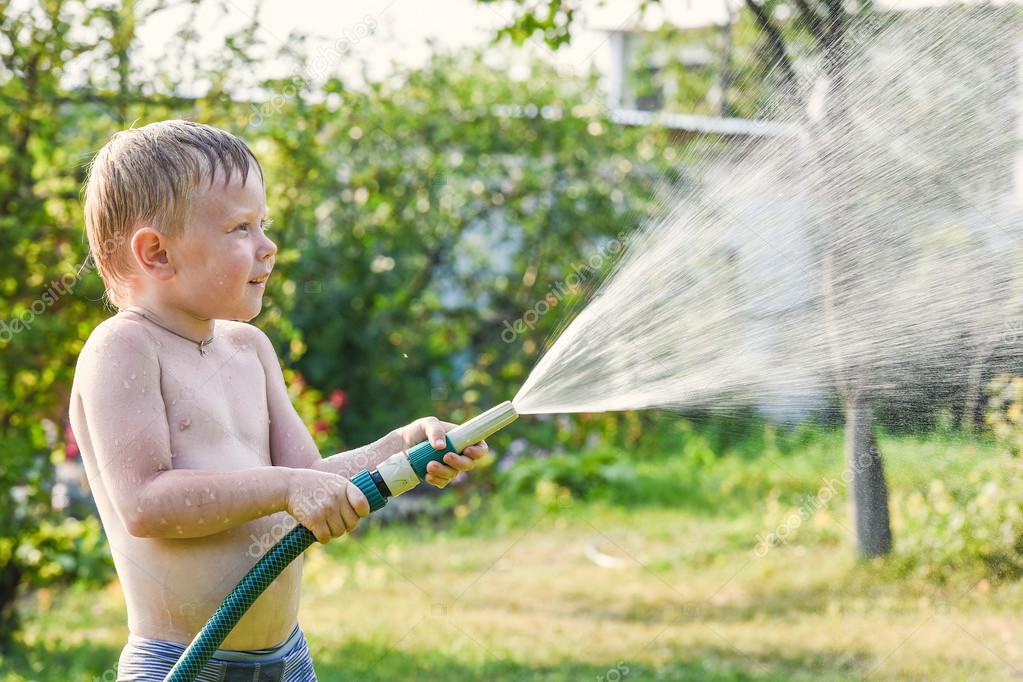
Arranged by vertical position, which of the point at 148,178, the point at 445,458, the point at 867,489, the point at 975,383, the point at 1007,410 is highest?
the point at 148,178

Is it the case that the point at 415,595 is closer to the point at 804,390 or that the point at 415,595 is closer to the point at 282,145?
the point at 282,145

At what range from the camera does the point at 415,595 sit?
5.21 meters

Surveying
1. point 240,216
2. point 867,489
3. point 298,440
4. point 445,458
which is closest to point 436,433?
point 445,458

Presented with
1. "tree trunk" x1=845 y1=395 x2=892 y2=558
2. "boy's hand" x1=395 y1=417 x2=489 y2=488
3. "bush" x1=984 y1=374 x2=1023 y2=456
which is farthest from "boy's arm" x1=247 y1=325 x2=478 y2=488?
"tree trunk" x1=845 y1=395 x2=892 y2=558

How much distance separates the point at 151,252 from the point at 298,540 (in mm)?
548

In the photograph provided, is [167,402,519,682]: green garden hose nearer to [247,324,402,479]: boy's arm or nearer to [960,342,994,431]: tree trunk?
[247,324,402,479]: boy's arm

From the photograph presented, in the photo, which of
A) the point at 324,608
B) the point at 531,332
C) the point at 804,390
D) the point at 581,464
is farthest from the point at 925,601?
the point at 531,332

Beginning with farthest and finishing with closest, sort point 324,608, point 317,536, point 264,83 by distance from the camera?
point 324,608 → point 264,83 → point 317,536

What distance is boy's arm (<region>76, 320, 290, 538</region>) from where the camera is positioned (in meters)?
1.67

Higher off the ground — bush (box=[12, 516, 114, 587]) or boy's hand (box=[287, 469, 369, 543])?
boy's hand (box=[287, 469, 369, 543])

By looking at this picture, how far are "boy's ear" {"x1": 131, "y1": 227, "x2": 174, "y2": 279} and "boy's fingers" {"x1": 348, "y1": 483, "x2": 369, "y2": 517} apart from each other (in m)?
0.50

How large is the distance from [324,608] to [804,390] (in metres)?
2.92

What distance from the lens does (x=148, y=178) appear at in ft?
5.95

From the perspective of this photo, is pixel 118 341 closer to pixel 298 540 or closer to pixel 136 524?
pixel 136 524
